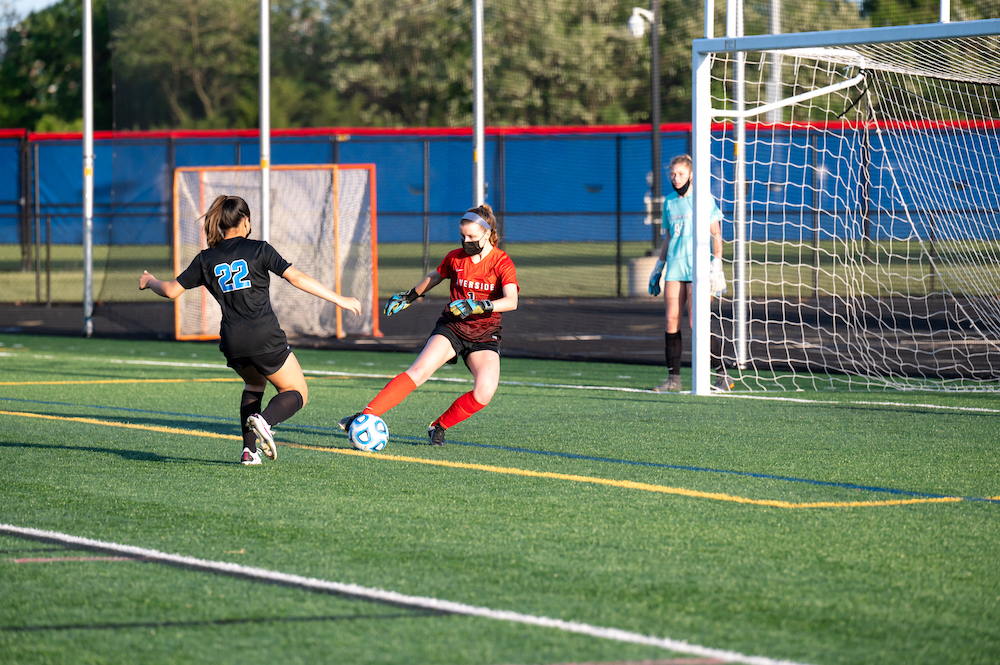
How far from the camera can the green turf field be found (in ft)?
13.9

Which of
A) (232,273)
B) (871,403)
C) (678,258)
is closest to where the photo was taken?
(232,273)

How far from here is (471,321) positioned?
28.1 feet

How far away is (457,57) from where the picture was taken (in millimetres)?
28375

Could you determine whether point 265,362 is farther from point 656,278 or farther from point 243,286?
point 656,278

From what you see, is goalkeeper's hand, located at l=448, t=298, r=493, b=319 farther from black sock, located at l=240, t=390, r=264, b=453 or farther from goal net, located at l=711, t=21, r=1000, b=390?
goal net, located at l=711, t=21, r=1000, b=390

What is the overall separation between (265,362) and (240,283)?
1.65 feet

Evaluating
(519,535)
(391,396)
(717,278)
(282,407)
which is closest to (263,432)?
(282,407)

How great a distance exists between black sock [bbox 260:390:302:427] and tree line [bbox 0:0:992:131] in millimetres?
8490

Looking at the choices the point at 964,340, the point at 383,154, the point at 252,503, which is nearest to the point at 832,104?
the point at 964,340

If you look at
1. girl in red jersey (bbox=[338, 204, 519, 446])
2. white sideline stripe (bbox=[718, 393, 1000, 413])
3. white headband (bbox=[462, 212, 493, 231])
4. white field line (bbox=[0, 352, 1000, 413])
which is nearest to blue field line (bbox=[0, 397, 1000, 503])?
girl in red jersey (bbox=[338, 204, 519, 446])

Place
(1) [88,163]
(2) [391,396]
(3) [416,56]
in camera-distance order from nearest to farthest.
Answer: (2) [391,396], (1) [88,163], (3) [416,56]

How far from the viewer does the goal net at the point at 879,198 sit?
41.5 feet

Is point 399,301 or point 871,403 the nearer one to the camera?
point 399,301

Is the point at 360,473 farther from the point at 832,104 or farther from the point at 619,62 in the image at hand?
the point at 619,62
